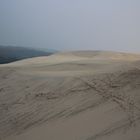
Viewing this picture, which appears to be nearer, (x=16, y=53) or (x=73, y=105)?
(x=73, y=105)

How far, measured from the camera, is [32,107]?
1.88 m

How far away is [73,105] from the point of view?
1.85m

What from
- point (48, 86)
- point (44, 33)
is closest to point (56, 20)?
point (44, 33)

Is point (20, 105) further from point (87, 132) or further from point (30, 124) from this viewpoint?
point (87, 132)

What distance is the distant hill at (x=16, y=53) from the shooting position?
450 cm

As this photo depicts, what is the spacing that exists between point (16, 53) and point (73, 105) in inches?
114

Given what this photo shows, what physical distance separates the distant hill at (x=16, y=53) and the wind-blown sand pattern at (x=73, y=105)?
2.21 m

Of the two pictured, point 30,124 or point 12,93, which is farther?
point 12,93

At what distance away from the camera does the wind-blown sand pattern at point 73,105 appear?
168 cm

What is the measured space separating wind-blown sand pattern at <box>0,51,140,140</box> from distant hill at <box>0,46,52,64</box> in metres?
2.21

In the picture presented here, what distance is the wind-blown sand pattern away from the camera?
1685 mm

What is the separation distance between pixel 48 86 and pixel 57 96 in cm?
14

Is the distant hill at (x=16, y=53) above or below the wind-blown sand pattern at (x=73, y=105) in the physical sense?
above

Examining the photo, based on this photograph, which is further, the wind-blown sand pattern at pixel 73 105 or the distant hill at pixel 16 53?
the distant hill at pixel 16 53
